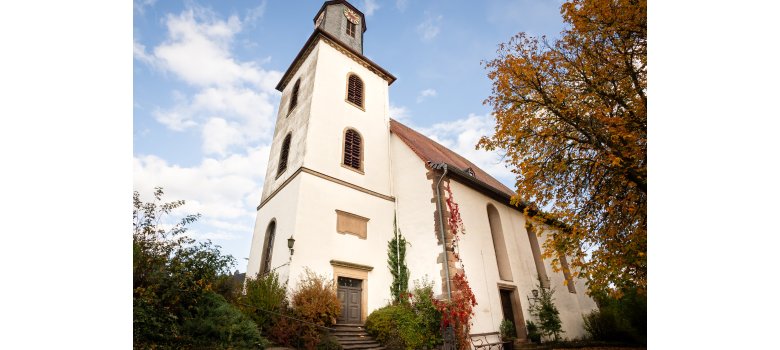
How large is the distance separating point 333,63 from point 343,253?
9140 millimetres

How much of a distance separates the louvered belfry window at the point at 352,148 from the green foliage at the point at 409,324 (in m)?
5.59

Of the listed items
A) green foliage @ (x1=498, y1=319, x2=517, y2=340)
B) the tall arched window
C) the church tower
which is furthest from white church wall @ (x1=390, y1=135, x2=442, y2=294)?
the tall arched window

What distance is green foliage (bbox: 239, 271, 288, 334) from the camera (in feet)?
29.4

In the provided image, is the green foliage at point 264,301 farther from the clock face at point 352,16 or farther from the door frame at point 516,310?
the clock face at point 352,16

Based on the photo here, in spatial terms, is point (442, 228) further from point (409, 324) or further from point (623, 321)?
point (623, 321)

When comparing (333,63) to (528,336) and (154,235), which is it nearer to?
(154,235)

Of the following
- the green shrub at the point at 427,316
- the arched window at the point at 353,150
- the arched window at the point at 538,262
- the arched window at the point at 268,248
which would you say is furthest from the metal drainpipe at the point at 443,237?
the arched window at the point at 268,248

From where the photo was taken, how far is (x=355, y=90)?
55.7ft

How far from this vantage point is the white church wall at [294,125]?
13594mm

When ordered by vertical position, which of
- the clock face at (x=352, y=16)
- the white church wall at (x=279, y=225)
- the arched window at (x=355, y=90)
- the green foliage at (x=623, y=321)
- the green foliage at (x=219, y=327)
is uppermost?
the clock face at (x=352, y=16)

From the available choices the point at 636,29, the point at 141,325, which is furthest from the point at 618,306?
the point at 141,325

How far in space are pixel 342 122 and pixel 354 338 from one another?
841 cm

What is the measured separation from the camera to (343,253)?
11.9 meters

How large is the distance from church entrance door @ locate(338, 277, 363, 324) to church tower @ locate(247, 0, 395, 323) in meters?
0.03
